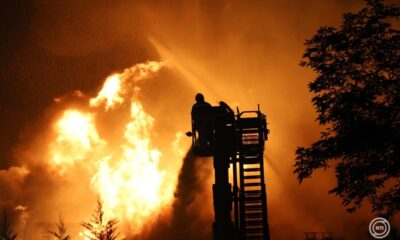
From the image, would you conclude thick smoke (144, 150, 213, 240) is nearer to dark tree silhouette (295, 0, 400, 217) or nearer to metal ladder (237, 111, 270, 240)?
metal ladder (237, 111, 270, 240)

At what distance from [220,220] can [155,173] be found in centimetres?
5137

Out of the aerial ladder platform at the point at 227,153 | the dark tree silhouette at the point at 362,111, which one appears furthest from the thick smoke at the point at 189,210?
the dark tree silhouette at the point at 362,111

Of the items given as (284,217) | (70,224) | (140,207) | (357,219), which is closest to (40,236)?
(70,224)

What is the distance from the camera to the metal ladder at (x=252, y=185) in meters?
19.7

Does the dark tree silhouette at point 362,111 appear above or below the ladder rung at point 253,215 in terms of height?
above

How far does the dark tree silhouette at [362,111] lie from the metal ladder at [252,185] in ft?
7.90

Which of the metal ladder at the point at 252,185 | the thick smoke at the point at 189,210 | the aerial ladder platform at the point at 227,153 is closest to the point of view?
the aerial ladder platform at the point at 227,153

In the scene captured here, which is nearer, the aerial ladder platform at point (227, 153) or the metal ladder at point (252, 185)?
the aerial ladder platform at point (227, 153)

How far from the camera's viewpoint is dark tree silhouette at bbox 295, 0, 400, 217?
17.1 m

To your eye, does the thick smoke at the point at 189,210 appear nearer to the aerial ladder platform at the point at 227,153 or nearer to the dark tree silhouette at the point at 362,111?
the aerial ladder platform at the point at 227,153

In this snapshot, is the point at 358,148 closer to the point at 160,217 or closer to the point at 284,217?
the point at 160,217

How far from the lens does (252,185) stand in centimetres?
2044

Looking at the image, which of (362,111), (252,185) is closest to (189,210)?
(252,185)

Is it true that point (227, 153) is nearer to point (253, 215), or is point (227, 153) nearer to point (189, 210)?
point (253, 215)
